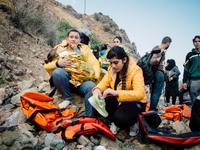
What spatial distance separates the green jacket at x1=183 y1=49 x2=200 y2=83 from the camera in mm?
4645

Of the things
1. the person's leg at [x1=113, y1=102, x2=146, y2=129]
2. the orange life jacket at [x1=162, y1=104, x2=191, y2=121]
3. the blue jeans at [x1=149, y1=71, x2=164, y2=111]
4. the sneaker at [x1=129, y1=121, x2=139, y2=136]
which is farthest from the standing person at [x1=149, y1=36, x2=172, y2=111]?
the sneaker at [x1=129, y1=121, x2=139, y2=136]

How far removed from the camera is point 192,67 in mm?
4742

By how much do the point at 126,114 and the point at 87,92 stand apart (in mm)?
829

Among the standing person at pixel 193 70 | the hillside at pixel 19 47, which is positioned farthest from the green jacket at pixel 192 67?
the hillside at pixel 19 47

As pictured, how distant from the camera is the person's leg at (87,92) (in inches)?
144

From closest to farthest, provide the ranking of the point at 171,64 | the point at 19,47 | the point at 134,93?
1. the point at 134,93
2. the point at 19,47
3. the point at 171,64

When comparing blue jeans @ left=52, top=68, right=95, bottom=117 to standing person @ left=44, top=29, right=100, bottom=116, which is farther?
standing person @ left=44, top=29, right=100, bottom=116

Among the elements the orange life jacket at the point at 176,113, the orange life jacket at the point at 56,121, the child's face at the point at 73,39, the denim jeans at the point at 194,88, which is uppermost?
the child's face at the point at 73,39

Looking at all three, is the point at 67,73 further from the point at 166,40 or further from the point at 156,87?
the point at 166,40

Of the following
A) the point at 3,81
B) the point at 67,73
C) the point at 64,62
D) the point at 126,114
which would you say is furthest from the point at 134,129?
the point at 3,81

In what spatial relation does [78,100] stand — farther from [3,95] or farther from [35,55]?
[35,55]

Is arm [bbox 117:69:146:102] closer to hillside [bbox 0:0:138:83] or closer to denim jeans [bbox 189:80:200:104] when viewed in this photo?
denim jeans [bbox 189:80:200:104]

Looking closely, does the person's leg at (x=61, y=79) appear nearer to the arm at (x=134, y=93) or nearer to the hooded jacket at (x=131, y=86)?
the hooded jacket at (x=131, y=86)

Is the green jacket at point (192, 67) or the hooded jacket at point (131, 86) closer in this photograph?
the hooded jacket at point (131, 86)
